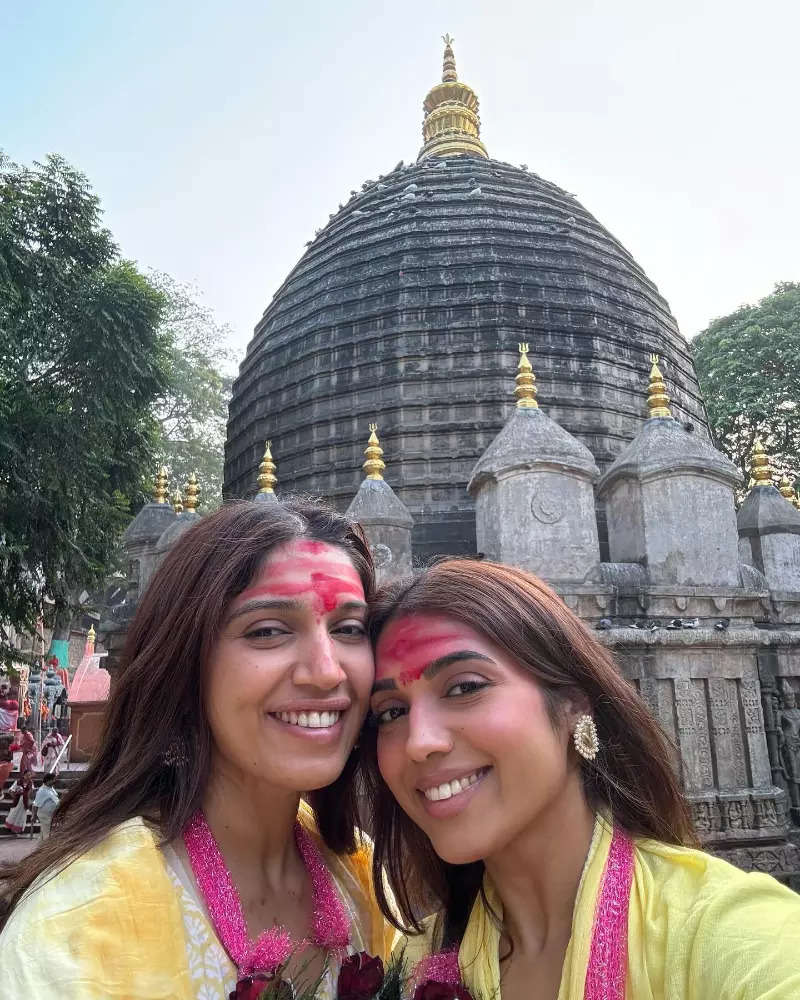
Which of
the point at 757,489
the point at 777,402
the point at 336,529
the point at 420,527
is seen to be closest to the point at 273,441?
the point at 420,527

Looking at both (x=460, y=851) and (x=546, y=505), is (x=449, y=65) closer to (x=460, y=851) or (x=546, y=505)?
(x=546, y=505)

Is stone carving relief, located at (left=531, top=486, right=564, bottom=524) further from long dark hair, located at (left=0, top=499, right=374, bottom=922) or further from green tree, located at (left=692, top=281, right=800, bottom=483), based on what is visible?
green tree, located at (left=692, top=281, right=800, bottom=483)

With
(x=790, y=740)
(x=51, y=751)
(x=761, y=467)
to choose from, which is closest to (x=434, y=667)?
(x=790, y=740)

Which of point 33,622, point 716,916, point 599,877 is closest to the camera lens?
point 716,916

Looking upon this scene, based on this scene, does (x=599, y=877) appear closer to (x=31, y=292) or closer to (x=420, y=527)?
(x=420, y=527)

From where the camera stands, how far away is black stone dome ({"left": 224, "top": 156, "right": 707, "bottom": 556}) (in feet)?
37.8

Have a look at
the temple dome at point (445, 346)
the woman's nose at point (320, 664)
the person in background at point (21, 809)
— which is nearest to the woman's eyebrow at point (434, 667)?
the woman's nose at point (320, 664)

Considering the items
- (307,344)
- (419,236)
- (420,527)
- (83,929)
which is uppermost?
(419,236)

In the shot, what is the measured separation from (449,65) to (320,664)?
21.2 metres

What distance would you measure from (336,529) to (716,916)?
4.36 feet

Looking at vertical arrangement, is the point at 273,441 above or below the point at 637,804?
above

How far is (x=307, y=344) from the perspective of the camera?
43.1 ft

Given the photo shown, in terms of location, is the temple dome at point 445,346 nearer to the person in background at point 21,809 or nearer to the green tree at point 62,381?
the green tree at point 62,381

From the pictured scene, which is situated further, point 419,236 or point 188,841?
point 419,236
